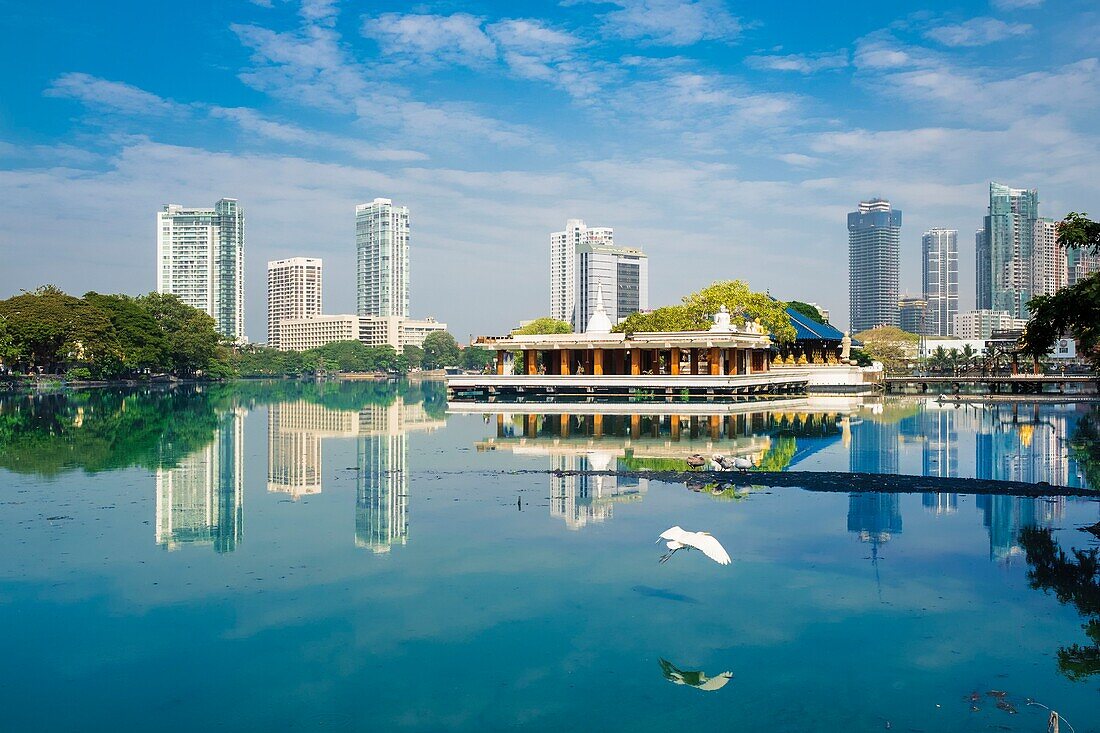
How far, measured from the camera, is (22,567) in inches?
543

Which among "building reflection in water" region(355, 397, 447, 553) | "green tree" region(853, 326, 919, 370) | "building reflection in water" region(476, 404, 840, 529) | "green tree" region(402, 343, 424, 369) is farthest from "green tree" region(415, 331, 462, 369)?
"building reflection in water" region(355, 397, 447, 553)

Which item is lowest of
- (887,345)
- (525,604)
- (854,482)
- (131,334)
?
(525,604)

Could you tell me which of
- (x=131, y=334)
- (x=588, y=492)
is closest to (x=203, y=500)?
(x=588, y=492)

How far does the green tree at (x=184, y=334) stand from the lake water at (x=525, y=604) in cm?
7571

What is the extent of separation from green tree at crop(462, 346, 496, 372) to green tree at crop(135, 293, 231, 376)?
68.8 meters

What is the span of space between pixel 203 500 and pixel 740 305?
54335mm

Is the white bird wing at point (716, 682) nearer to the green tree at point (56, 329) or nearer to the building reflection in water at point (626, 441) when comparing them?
the building reflection in water at point (626, 441)

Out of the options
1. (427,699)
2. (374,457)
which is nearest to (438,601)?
(427,699)

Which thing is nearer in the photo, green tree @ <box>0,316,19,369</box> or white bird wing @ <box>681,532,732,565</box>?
white bird wing @ <box>681,532,732,565</box>

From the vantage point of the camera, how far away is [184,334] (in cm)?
9738

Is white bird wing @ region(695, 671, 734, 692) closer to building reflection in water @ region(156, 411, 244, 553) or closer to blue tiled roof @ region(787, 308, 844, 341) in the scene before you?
building reflection in water @ region(156, 411, 244, 553)

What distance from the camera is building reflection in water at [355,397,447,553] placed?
16.2 m

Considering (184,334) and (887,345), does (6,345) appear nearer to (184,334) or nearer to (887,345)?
(184,334)

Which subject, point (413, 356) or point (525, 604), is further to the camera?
point (413, 356)
